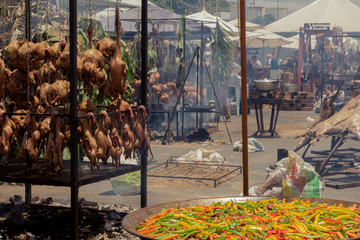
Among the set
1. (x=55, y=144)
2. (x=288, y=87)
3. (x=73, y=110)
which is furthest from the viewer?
(x=288, y=87)

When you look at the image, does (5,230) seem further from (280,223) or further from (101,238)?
(280,223)

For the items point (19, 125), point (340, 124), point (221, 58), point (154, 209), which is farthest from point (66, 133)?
point (221, 58)

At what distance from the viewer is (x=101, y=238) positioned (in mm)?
5395

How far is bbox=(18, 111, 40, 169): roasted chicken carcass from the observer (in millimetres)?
5098

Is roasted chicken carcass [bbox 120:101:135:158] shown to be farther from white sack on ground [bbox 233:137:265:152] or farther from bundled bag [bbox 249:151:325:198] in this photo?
white sack on ground [bbox 233:137:265:152]

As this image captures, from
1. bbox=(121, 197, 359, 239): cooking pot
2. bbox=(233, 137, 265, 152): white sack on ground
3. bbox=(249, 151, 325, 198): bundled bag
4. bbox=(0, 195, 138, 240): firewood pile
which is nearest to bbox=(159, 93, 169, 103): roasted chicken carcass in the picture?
bbox=(233, 137, 265, 152): white sack on ground

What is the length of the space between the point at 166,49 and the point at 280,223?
13416 millimetres

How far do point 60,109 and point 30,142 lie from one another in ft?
2.10

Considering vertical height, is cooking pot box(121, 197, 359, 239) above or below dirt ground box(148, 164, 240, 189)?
above

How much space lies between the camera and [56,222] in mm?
5883

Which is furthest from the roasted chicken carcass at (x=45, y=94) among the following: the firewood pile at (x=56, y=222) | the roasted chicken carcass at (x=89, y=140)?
the firewood pile at (x=56, y=222)

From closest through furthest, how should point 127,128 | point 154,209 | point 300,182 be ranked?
1. point 154,209
2. point 127,128
3. point 300,182

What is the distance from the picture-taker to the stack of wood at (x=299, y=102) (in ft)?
72.1

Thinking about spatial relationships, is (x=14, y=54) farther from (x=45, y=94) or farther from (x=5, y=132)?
(x=5, y=132)
